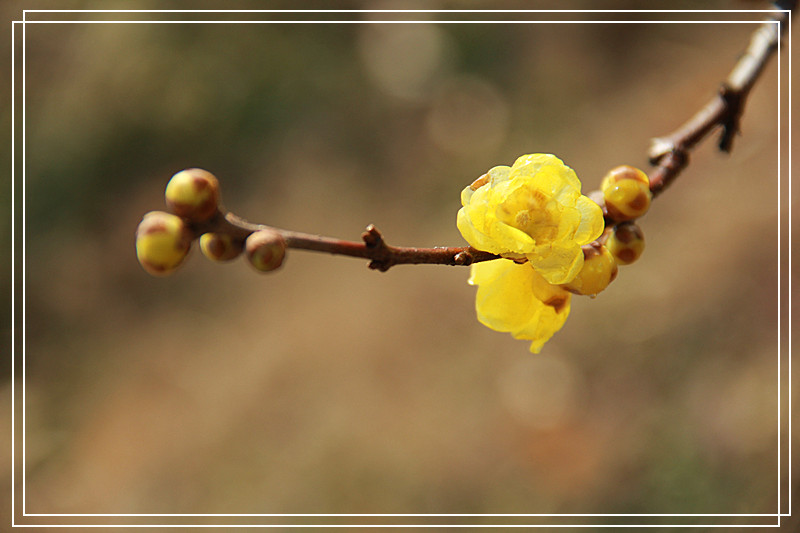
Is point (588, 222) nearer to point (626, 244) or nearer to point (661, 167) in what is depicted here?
point (626, 244)

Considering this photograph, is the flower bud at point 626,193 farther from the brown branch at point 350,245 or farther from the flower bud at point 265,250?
the flower bud at point 265,250

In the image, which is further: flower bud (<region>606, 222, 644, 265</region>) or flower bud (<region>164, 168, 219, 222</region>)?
flower bud (<region>606, 222, 644, 265</region>)

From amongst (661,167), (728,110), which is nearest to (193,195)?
(661,167)

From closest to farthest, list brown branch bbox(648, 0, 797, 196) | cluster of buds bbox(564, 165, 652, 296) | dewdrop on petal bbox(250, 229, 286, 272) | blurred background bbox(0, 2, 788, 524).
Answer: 1. dewdrop on petal bbox(250, 229, 286, 272)
2. cluster of buds bbox(564, 165, 652, 296)
3. brown branch bbox(648, 0, 797, 196)
4. blurred background bbox(0, 2, 788, 524)

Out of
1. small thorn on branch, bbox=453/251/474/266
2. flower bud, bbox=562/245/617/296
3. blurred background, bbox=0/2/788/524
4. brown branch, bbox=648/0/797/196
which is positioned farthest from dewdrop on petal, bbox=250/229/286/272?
blurred background, bbox=0/2/788/524

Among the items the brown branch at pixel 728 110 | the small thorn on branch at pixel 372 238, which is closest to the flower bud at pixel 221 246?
the small thorn on branch at pixel 372 238

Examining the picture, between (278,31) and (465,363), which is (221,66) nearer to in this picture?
(278,31)

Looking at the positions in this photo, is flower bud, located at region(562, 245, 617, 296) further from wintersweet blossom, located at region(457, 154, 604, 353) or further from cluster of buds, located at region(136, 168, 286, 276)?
cluster of buds, located at region(136, 168, 286, 276)

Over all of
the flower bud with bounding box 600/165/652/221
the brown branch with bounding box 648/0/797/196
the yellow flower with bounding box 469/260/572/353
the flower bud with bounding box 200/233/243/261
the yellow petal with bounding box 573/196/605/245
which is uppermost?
the brown branch with bounding box 648/0/797/196
